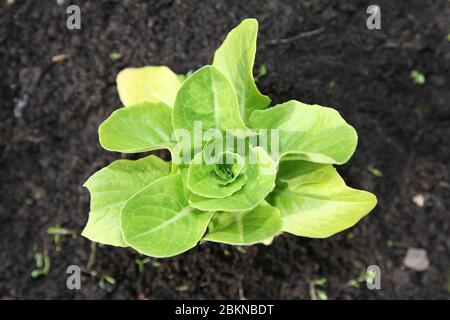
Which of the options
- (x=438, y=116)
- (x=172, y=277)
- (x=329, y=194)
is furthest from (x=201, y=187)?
(x=438, y=116)

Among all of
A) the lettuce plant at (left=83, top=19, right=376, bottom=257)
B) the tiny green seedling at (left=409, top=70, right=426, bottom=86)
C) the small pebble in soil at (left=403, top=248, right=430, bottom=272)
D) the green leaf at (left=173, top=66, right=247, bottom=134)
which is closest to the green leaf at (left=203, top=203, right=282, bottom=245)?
the lettuce plant at (left=83, top=19, right=376, bottom=257)

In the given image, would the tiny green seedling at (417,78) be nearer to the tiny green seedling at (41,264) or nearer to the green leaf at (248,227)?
the green leaf at (248,227)

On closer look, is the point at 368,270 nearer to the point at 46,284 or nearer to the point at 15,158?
the point at 46,284

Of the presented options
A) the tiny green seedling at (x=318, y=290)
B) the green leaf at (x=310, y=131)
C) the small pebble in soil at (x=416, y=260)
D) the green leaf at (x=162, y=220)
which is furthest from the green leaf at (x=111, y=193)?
the small pebble in soil at (x=416, y=260)

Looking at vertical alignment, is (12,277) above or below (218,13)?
below

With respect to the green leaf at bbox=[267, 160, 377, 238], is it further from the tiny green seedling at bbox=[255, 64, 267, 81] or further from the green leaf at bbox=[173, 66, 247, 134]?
the tiny green seedling at bbox=[255, 64, 267, 81]
